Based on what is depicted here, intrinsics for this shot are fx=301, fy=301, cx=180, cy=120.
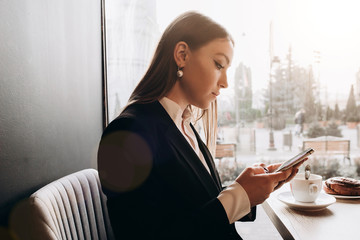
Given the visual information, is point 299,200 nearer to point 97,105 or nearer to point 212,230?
point 212,230

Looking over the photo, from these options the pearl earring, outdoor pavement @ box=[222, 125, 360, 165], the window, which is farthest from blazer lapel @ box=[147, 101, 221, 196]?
outdoor pavement @ box=[222, 125, 360, 165]

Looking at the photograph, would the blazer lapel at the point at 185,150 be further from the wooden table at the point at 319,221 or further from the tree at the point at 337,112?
the tree at the point at 337,112

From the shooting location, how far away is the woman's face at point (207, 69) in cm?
94

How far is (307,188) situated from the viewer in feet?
3.47

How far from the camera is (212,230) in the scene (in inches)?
29.2

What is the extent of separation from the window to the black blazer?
154cm

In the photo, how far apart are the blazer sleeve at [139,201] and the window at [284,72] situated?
5.21 ft

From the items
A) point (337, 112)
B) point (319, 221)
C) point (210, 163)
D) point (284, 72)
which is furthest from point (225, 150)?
point (319, 221)

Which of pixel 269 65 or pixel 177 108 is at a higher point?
pixel 269 65

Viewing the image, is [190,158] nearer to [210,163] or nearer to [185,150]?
[185,150]

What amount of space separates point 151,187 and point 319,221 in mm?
566

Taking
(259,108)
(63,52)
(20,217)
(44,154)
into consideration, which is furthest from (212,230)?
(259,108)

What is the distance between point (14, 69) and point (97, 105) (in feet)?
3.44

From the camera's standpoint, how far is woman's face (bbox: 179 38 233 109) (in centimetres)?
94
